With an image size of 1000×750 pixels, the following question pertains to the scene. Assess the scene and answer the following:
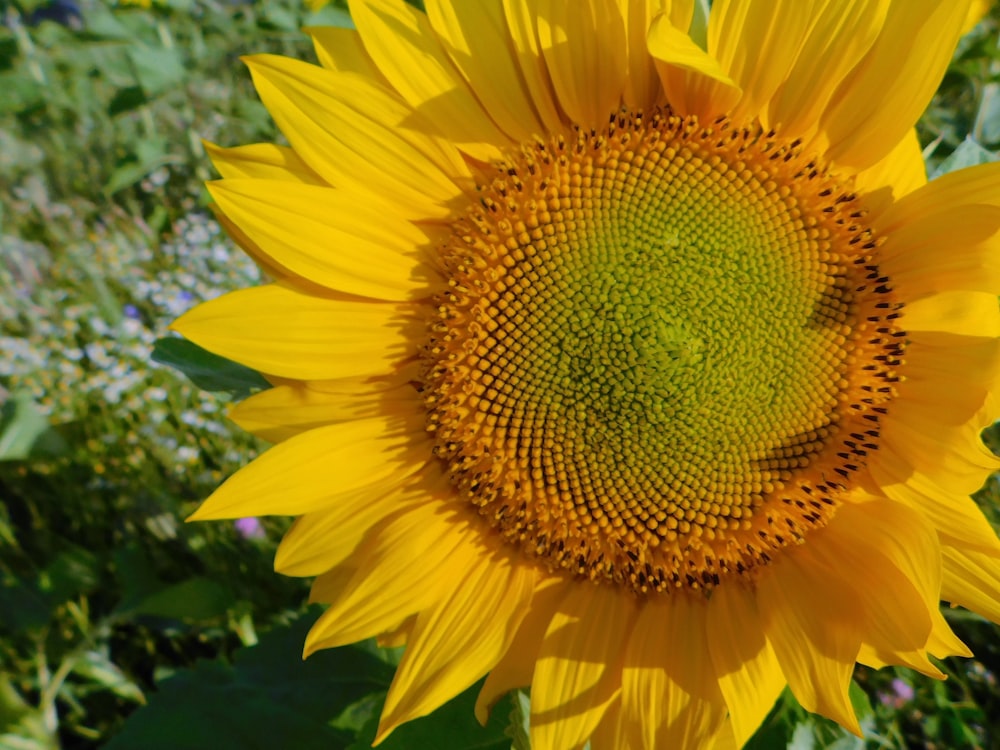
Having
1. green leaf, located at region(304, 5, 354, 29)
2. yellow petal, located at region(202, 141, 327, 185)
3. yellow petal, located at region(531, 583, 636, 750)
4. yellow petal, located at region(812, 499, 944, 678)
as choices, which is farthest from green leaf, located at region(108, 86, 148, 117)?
yellow petal, located at region(812, 499, 944, 678)

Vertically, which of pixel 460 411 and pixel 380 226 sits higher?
pixel 380 226

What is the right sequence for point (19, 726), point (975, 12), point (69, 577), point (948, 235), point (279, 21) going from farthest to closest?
point (69, 577) < point (279, 21) < point (19, 726) < point (975, 12) < point (948, 235)

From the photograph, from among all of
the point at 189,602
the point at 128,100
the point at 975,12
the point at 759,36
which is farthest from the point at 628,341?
the point at 128,100

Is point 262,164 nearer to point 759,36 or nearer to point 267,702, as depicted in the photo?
point 759,36

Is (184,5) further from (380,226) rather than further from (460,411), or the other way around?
(460,411)

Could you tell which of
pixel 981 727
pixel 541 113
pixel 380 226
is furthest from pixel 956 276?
pixel 981 727

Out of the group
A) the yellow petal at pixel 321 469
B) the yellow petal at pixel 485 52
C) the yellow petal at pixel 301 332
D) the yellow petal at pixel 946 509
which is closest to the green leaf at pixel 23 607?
the yellow petal at pixel 321 469

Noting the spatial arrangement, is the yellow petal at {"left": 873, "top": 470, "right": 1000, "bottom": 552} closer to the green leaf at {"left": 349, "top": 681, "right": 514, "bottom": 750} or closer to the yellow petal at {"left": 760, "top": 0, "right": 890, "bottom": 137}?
the yellow petal at {"left": 760, "top": 0, "right": 890, "bottom": 137}
